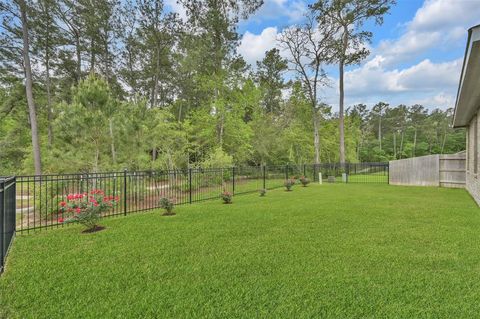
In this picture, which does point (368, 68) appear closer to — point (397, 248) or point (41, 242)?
point (397, 248)

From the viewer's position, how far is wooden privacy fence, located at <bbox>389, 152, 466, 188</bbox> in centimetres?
1174

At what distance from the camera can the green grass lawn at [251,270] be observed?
91.7 inches

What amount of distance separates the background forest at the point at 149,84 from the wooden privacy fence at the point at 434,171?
8654mm

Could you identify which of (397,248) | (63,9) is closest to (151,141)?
(397,248)

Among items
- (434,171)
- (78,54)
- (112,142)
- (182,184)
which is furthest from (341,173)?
(78,54)

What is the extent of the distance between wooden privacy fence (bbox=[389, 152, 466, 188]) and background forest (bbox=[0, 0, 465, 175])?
8654 millimetres

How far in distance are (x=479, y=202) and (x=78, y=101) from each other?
11.7 meters

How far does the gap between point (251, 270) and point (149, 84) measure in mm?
22150

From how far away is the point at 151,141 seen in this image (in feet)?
35.4

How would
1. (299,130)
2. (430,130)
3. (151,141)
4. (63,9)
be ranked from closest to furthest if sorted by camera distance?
(151,141)
(63,9)
(299,130)
(430,130)

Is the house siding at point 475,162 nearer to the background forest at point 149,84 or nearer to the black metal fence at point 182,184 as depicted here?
the black metal fence at point 182,184

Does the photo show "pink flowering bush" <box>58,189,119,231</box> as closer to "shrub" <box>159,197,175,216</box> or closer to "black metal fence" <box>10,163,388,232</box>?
"shrub" <box>159,197,175,216</box>

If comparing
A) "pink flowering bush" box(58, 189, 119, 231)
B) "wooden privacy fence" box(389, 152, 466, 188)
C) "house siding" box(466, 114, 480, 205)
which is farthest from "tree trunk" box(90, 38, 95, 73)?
"house siding" box(466, 114, 480, 205)

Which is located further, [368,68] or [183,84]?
[183,84]
